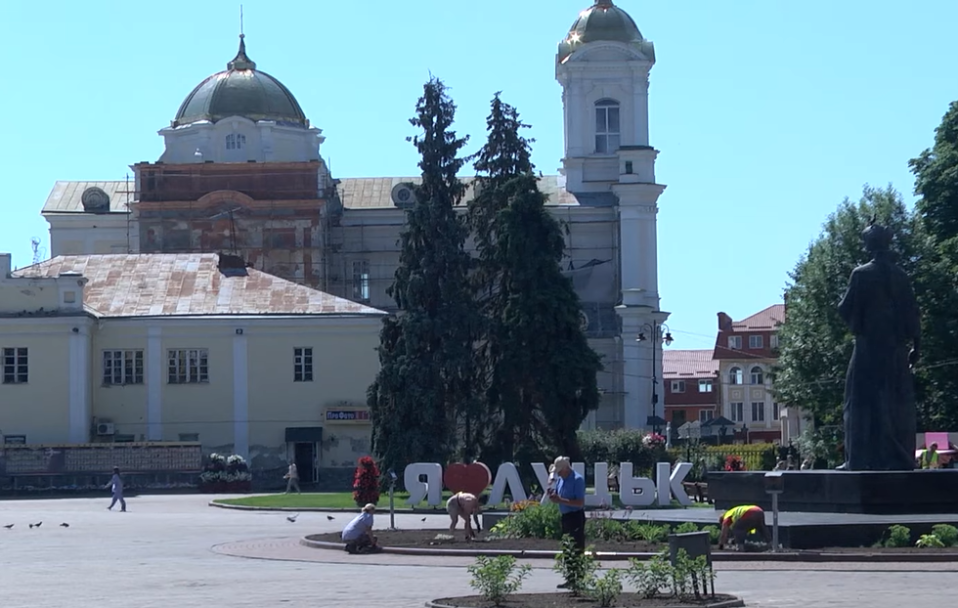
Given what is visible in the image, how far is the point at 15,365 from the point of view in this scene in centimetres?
6041

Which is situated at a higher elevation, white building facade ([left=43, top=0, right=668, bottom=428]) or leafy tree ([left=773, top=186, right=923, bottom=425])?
white building facade ([left=43, top=0, right=668, bottom=428])

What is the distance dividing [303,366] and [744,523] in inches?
1606

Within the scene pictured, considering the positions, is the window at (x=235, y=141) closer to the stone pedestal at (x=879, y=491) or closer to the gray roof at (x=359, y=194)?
the gray roof at (x=359, y=194)

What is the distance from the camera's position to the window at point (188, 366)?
203ft

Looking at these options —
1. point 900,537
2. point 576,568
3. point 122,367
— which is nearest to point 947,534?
point 900,537

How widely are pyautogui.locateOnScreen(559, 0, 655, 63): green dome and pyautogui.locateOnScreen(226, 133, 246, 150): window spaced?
1750 centimetres

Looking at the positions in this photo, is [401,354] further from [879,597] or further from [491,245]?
[879,597]

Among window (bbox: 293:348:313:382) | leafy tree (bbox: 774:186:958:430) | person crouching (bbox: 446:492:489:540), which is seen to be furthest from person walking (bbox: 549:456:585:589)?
window (bbox: 293:348:313:382)

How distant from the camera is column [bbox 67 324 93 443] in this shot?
197 feet

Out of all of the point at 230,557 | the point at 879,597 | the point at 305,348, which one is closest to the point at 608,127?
the point at 305,348

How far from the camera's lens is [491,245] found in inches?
2016

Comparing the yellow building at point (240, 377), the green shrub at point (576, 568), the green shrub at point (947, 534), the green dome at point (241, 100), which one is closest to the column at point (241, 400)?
the yellow building at point (240, 377)

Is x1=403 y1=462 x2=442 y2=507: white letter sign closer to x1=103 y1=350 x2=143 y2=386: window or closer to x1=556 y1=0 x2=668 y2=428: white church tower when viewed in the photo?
x1=103 y1=350 x2=143 y2=386: window

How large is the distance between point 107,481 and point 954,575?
41113 mm
